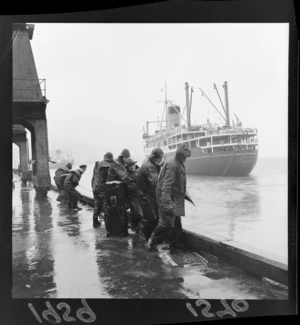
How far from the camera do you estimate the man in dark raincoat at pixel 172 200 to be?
90.3 inches

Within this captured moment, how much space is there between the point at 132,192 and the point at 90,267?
0.47m

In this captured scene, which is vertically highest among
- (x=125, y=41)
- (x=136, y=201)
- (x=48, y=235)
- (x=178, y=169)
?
(x=125, y=41)

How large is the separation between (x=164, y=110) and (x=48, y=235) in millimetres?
936

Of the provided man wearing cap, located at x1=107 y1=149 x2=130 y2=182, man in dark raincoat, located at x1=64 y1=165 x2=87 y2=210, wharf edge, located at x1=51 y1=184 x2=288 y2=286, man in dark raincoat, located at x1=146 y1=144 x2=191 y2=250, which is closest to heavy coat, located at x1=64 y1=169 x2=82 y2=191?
man in dark raincoat, located at x1=64 y1=165 x2=87 y2=210

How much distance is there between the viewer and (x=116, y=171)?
2340 mm

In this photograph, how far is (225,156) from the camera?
2.40 m

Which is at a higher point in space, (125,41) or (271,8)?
(271,8)

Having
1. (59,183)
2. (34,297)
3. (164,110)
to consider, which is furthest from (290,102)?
(34,297)

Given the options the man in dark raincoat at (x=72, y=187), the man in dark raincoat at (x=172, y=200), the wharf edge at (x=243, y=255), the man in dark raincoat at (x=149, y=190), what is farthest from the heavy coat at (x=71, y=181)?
the wharf edge at (x=243, y=255)

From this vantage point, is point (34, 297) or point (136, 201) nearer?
point (34, 297)

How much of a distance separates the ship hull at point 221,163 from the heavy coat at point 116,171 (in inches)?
10.3

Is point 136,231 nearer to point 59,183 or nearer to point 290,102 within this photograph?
point 59,183

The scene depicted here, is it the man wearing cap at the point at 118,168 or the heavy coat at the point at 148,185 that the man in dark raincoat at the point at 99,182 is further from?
the heavy coat at the point at 148,185

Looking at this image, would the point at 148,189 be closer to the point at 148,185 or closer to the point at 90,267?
the point at 148,185
